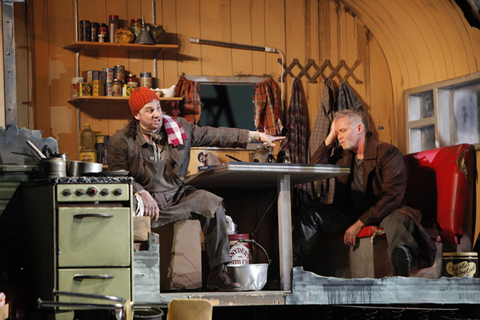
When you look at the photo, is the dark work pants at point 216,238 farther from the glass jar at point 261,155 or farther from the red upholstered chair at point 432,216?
the red upholstered chair at point 432,216

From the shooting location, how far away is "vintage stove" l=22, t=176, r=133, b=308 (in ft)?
9.73

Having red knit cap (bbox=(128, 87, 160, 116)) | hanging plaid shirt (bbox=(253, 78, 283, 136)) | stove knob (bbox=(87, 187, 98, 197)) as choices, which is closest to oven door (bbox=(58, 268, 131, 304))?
stove knob (bbox=(87, 187, 98, 197))

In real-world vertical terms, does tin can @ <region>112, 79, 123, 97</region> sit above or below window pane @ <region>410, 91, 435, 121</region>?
above

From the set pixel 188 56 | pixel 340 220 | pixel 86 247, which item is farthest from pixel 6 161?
pixel 188 56

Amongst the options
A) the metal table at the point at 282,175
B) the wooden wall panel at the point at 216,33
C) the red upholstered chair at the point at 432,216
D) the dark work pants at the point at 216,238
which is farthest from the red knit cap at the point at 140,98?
the wooden wall panel at the point at 216,33

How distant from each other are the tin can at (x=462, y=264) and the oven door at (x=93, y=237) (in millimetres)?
2166

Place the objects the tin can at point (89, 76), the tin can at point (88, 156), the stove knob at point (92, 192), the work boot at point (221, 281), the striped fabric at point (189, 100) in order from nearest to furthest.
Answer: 1. the stove knob at point (92, 192)
2. the work boot at point (221, 281)
3. the tin can at point (88, 156)
4. the tin can at point (89, 76)
5. the striped fabric at point (189, 100)

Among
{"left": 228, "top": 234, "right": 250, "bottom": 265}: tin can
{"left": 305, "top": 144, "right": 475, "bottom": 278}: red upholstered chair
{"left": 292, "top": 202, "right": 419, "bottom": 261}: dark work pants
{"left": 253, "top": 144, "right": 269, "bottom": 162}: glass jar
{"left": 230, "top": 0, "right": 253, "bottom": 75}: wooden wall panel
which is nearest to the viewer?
{"left": 228, "top": 234, "right": 250, "bottom": 265}: tin can

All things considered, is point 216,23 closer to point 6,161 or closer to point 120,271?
point 6,161

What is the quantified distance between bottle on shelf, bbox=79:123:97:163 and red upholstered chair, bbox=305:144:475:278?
7.61 feet

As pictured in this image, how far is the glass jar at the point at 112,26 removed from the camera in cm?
571

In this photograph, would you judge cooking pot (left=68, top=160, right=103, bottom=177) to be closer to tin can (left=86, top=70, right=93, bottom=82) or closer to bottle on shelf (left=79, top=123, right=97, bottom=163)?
bottle on shelf (left=79, top=123, right=97, bottom=163)

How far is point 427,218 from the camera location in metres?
4.31

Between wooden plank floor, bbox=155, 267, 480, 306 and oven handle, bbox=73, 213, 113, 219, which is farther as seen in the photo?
wooden plank floor, bbox=155, 267, 480, 306
